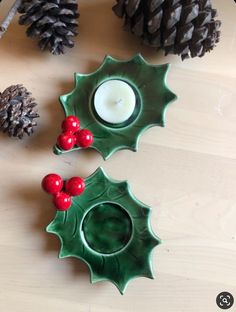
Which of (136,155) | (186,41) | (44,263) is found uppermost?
(186,41)

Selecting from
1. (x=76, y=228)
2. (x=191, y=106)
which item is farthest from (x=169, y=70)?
(x=76, y=228)

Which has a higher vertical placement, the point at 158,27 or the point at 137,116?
the point at 158,27

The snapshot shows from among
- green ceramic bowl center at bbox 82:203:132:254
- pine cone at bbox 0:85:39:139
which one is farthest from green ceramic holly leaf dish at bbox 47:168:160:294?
pine cone at bbox 0:85:39:139

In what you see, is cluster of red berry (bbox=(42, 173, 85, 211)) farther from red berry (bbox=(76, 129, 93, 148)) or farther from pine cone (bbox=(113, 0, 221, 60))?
pine cone (bbox=(113, 0, 221, 60))

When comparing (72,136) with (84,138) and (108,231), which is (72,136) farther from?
(108,231)

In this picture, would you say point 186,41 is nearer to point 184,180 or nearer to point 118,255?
point 184,180

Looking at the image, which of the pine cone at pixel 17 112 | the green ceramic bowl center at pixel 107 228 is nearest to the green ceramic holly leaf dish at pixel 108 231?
the green ceramic bowl center at pixel 107 228
